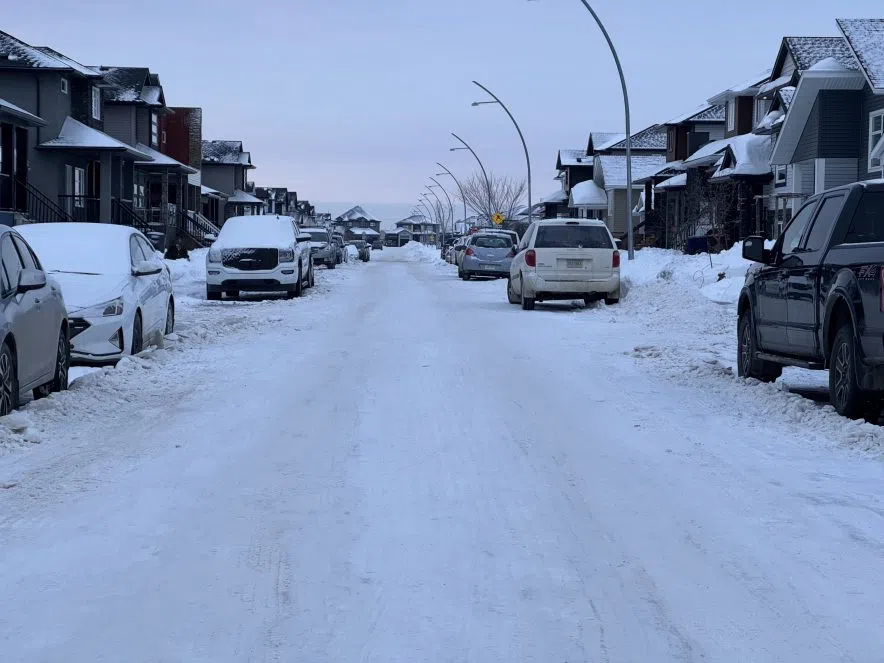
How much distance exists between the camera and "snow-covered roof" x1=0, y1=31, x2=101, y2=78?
40844 millimetres

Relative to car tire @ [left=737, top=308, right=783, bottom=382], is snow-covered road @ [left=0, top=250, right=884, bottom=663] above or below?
below

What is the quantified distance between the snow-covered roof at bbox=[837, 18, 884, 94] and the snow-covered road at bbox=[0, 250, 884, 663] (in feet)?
91.1

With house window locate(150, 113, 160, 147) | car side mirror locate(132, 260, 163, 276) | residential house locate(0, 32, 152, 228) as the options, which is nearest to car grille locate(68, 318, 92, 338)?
car side mirror locate(132, 260, 163, 276)

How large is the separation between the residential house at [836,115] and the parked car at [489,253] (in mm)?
10839

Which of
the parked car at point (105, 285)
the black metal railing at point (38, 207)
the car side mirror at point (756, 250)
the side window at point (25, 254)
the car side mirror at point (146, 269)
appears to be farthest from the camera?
the black metal railing at point (38, 207)

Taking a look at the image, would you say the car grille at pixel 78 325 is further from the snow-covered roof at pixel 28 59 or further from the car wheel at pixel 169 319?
the snow-covered roof at pixel 28 59

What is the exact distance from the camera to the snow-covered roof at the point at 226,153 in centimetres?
8725

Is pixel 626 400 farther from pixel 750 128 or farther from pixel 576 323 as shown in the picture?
pixel 750 128

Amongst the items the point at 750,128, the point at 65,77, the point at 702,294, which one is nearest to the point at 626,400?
the point at 702,294

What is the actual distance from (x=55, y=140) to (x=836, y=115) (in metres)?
26.0

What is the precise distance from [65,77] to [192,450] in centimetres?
3776

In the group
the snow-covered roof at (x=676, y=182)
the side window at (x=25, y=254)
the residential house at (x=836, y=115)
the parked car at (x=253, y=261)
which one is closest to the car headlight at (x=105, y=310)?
the side window at (x=25, y=254)

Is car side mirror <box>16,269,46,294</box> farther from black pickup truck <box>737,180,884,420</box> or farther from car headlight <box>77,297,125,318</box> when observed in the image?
black pickup truck <box>737,180,884,420</box>

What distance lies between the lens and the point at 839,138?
4069 cm
